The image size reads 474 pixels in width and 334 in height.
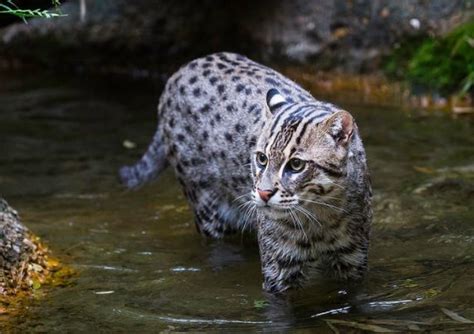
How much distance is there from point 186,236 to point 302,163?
259 cm

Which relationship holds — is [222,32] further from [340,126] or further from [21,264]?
[340,126]

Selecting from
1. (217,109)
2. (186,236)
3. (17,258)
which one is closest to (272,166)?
(217,109)

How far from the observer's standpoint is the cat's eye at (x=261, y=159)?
19.1ft

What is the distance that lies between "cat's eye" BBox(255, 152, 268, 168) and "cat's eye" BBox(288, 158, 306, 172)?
19 cm

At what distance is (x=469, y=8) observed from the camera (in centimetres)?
1159

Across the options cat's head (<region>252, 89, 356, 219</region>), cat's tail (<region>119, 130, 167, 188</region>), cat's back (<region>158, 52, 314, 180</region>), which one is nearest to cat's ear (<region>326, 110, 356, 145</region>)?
cat's head (<region>252, 89, 356, 219</region>)

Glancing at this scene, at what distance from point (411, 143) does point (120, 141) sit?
10.3ft

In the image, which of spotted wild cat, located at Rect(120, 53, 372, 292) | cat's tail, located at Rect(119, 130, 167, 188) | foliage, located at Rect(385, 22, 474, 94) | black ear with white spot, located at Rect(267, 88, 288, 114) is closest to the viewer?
spotted wild cat, located at Rect(120, 53, 372, 292)

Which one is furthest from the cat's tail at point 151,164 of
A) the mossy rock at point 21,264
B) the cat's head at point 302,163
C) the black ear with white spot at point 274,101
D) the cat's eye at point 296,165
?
the cat's eye at point 296,165

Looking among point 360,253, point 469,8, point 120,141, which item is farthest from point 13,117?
point 360,253

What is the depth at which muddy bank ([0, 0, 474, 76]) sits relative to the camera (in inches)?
476

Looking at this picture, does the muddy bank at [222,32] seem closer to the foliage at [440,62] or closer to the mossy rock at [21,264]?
the foliage at [440,62]

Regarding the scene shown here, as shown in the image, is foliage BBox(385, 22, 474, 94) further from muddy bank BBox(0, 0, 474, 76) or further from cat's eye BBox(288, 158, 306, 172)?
cat's eye BBox(288, 158, 306, 172)

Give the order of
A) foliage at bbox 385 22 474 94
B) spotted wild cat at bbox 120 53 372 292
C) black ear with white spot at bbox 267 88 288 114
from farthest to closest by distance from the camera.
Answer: foliage at bbox 385 22 474 94 → black ear with white spot at bbox 267 88 288 114 → spotted wild cat at bbox 120 53 372 292
